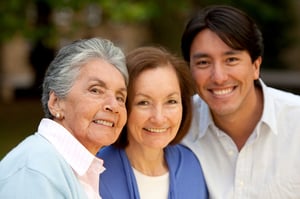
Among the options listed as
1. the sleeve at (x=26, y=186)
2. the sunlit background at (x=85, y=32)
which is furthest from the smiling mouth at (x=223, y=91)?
the sunlit background at (x=85, y=32)

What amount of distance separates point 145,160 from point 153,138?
0.64 feet

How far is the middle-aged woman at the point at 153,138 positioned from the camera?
2811mm

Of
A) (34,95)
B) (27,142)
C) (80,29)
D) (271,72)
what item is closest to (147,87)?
(27,142)

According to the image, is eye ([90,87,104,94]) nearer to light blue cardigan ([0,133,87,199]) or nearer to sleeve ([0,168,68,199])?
light blue cardigan ([0,133,87,199])

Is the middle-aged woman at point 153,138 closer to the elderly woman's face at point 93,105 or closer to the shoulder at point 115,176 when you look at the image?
the shoulder at point 115,176

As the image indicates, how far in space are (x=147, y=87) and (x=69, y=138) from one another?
0.58m

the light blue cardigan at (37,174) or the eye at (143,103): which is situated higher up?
the eye at (143,103)

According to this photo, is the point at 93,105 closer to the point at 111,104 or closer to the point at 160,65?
the point at 111,104

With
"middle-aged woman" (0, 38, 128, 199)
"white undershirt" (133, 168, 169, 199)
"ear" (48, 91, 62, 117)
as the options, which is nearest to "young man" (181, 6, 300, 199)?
"white undershirt" (133, 168, 169, 199)

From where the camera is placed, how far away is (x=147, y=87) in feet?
9.18

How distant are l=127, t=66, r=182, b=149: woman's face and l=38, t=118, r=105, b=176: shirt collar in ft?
1.58

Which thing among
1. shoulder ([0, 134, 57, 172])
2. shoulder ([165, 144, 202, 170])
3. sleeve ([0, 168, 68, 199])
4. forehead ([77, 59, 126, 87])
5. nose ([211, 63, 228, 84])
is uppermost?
forehead ([77, 59, 126, 87])

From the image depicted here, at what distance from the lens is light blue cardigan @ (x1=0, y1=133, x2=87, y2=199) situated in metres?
2.07

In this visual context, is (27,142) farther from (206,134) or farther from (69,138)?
(206,134)
